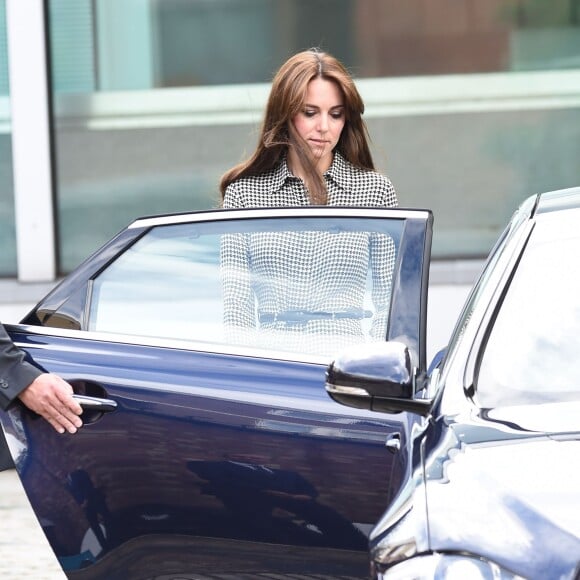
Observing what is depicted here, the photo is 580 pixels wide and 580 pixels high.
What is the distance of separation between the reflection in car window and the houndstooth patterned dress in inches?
17.0

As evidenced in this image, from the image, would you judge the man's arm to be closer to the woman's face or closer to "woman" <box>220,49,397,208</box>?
"woman" <box>220,49,397,208</box>

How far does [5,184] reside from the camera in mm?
8742

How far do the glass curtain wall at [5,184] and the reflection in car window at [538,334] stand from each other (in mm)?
5984

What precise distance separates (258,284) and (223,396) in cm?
28

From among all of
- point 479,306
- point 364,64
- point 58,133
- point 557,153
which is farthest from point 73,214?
point 479,306

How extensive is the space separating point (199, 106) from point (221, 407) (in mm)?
5539

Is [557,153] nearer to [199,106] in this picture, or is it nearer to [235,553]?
[199,106]

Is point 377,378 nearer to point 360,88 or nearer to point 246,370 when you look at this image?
point 246,370

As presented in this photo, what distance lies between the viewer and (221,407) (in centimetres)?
334

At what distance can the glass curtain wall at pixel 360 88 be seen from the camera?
859cm

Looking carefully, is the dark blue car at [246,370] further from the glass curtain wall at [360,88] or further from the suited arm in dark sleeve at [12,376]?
the glass curtain wall at [360,88]

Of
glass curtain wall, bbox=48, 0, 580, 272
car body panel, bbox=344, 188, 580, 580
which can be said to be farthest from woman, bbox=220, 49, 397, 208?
glass curtain wall, bbox=48, 0, 580, 272

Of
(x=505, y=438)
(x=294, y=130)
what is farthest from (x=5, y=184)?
(x=505, y=438)

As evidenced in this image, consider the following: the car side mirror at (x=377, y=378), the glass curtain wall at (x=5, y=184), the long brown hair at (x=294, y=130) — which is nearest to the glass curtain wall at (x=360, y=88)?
the glass curtain wall at (x=5, y=184)
